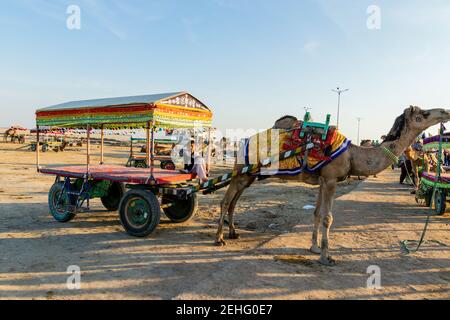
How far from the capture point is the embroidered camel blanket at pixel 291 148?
607 centimetres

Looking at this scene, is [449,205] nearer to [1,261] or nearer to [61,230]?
[61,230]

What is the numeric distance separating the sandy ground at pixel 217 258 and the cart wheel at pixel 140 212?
26 cm

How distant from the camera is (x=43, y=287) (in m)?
4.79

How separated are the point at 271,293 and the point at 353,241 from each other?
3.51m

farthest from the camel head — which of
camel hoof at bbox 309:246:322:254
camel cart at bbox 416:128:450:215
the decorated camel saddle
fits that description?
camel cart at bbox 416:128:450:215

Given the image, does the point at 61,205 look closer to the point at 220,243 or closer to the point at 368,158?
the point at 220,243

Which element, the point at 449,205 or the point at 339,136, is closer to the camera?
the point at 339,136

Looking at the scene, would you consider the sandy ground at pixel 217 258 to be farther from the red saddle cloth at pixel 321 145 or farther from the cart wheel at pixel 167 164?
the cart wheel at pixel 167 164

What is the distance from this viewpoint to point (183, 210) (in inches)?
349

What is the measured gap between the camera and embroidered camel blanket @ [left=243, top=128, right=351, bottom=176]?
607cm

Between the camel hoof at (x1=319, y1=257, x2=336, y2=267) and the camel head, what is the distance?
251 centimetres

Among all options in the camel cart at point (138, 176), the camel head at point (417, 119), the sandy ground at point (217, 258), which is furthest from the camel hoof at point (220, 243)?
the camel head at point (417, 119)

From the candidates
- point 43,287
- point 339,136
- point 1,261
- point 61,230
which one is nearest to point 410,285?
point 339,136
